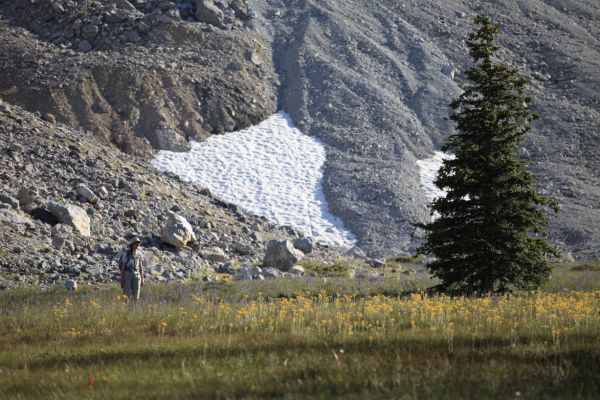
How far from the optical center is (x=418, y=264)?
28.5 metres

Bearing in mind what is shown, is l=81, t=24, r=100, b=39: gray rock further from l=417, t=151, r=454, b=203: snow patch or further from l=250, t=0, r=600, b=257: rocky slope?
l=417, t=151, r=454, b=203: snow patch

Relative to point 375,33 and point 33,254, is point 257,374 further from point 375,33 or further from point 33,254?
point 375,33

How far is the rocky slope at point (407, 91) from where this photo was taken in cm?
3478

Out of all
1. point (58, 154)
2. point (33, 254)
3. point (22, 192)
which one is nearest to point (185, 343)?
point (33, 254)

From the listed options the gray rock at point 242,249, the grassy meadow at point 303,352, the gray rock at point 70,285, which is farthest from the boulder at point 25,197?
the grassy meadow at point 303,352

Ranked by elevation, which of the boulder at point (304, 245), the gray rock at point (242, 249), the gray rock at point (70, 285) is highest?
the gray rock at point (70, 285)

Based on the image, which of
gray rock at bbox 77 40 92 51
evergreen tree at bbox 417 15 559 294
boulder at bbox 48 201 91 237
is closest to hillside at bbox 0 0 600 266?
gray rock at bbox 77 40 92 51

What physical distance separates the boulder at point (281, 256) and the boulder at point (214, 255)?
1576 mm

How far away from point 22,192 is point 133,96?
16.7 meters

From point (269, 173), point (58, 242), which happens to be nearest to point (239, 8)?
point (269, 173)

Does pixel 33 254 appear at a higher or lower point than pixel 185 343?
lower

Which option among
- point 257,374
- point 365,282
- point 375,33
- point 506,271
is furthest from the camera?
point 375,33

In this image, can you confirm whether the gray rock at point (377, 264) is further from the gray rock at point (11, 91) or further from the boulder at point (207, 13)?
the boulder at point (207, 13)

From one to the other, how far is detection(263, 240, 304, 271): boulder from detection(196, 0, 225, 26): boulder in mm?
27693
